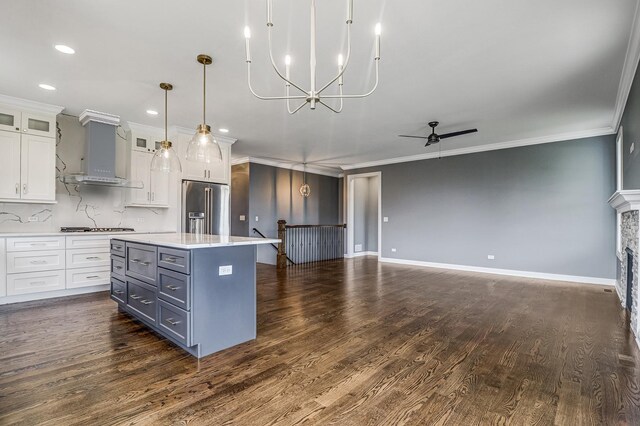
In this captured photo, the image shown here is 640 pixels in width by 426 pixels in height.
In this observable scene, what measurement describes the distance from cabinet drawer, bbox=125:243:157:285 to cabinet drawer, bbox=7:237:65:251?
5.72 ft

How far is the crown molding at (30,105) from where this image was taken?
4.11 metres

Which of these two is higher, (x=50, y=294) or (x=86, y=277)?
(x=86, y=277)

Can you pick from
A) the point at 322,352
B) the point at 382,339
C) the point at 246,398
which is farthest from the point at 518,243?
the point at 246,398

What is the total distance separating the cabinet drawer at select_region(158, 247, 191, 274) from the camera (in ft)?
8.23

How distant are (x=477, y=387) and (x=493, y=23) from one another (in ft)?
9.09

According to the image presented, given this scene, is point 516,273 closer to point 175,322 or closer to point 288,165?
point 288,165

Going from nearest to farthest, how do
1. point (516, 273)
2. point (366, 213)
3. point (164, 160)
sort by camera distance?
1. point (164, 160)
2. point (516, 273)
3. point (366, 213)

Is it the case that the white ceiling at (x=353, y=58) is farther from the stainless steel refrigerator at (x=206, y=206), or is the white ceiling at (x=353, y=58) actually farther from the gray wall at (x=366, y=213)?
the gray wall at (x=366, y=213)

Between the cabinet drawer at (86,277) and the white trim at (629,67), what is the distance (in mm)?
6643

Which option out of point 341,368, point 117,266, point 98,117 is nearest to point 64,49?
point 98,117

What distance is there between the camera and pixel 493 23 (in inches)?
101

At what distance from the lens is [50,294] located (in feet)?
14.4

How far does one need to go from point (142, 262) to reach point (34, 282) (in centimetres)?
234

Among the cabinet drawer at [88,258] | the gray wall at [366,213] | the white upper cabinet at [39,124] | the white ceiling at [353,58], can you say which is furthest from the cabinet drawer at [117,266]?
the gray wall at [366,213]
